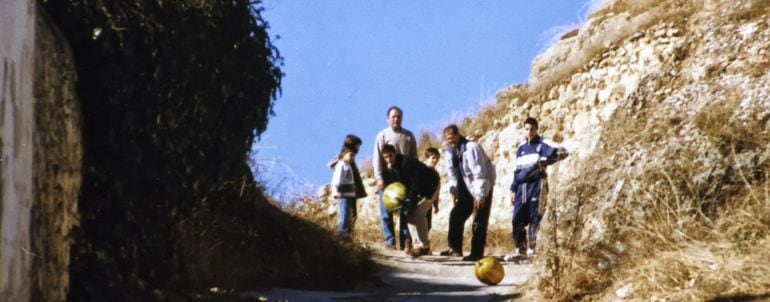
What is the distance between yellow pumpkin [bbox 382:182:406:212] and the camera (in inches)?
596

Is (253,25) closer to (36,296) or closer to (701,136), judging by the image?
(36,296)

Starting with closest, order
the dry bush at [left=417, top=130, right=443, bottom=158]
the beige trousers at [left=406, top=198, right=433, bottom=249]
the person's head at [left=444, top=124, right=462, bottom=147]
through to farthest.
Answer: the person's head at [left=444, top=124, right=462, bottom=147] < the beige trousers at [left=406, top=198, right=433, bottom=249] < the dry bush at [left=417, top=130, right=443, bottom=158]

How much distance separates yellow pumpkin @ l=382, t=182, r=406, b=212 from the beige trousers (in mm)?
315

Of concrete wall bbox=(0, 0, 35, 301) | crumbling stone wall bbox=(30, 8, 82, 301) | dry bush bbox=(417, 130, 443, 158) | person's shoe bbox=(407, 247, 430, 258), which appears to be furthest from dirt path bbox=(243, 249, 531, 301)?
dry bush bbox=(417, 130, 443, 158)

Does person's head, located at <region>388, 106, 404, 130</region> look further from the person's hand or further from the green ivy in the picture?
the green ivy

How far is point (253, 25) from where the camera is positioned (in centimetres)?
1029

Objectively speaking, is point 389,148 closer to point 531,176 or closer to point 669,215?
point 531,176

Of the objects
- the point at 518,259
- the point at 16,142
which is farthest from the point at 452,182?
the point at 16,142

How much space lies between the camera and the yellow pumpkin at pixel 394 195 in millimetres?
15148

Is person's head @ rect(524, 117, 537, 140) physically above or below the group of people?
above

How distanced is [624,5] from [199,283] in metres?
16.8

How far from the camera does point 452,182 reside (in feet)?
50.4

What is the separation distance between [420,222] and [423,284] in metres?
2.34

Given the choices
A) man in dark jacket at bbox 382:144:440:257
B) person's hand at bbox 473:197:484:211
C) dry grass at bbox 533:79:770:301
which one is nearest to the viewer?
dry grass at bbox 533:79:770:301
